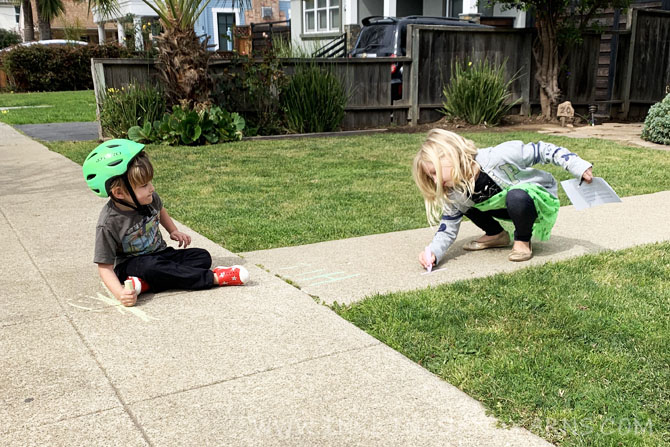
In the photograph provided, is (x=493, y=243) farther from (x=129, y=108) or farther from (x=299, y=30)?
(x=299, y=30)

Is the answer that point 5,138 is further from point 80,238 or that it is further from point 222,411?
point 222,411

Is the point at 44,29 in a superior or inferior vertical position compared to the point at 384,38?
superior

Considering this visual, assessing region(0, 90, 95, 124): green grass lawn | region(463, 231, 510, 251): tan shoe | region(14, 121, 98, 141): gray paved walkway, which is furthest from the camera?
region(0, 90, 95, 124): green grass lawn

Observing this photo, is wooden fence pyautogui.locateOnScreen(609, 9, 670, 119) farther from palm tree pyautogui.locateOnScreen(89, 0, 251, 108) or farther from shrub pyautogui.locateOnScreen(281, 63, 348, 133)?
palm tree pyautogui.locateOnScreen(89, 0, 251, 108)

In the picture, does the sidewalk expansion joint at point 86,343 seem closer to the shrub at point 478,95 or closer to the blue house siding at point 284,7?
the shrub at point 478,95

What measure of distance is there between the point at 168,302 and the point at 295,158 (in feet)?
16.5

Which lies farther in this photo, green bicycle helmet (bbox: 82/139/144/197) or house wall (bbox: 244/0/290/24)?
house wall (bbox: 244/0/290/24)

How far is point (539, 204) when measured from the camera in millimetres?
3975

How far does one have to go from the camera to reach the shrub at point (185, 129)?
9.42m

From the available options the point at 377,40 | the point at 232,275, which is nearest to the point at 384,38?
the point at 377,40

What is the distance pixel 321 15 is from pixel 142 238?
70.4 ft

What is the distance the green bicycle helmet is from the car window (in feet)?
34.1

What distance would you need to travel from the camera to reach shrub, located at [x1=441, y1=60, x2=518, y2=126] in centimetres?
1133

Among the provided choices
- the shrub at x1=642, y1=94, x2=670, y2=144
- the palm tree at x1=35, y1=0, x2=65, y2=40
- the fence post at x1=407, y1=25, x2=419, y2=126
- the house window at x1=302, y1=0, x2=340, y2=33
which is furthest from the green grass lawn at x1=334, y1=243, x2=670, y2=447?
the palm tree at x1=35, y1=0, x2=65, y2=40
